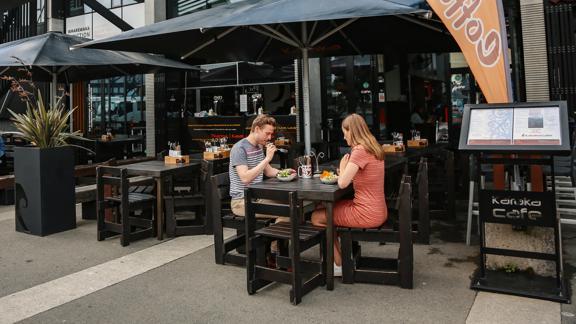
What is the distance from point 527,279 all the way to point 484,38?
7.25 ft

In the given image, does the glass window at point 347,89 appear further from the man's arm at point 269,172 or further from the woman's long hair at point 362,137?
the woman's long hair at point 362,137

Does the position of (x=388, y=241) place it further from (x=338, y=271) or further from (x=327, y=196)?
(x=327, y=196)

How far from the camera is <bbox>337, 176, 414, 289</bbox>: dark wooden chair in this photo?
157 inches

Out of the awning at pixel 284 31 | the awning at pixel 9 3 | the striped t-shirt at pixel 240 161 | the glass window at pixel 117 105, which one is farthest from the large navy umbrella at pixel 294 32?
the awning at pixel 9 3

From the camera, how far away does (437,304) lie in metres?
3.67

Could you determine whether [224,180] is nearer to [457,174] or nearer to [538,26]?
[457,174]

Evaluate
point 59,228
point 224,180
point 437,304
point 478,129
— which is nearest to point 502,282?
point 437,304

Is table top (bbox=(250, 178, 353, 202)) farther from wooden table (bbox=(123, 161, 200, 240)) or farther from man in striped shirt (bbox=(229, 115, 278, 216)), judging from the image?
wooden table (bbox=(123, 161, 200, 240))

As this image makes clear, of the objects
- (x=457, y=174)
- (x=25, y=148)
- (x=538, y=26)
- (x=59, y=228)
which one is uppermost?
(x=538, y=26)

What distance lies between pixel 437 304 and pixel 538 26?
6338mm

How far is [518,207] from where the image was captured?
3.94 m

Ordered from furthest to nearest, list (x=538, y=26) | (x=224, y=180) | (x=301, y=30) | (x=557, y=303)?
(x=538, y=26) < (x=301, y=30) < (x=224, y=180) < (x=557, y=303)

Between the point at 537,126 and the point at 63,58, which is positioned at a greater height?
the point at 63,58

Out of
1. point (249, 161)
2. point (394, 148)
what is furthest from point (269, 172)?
point (394, 148)
